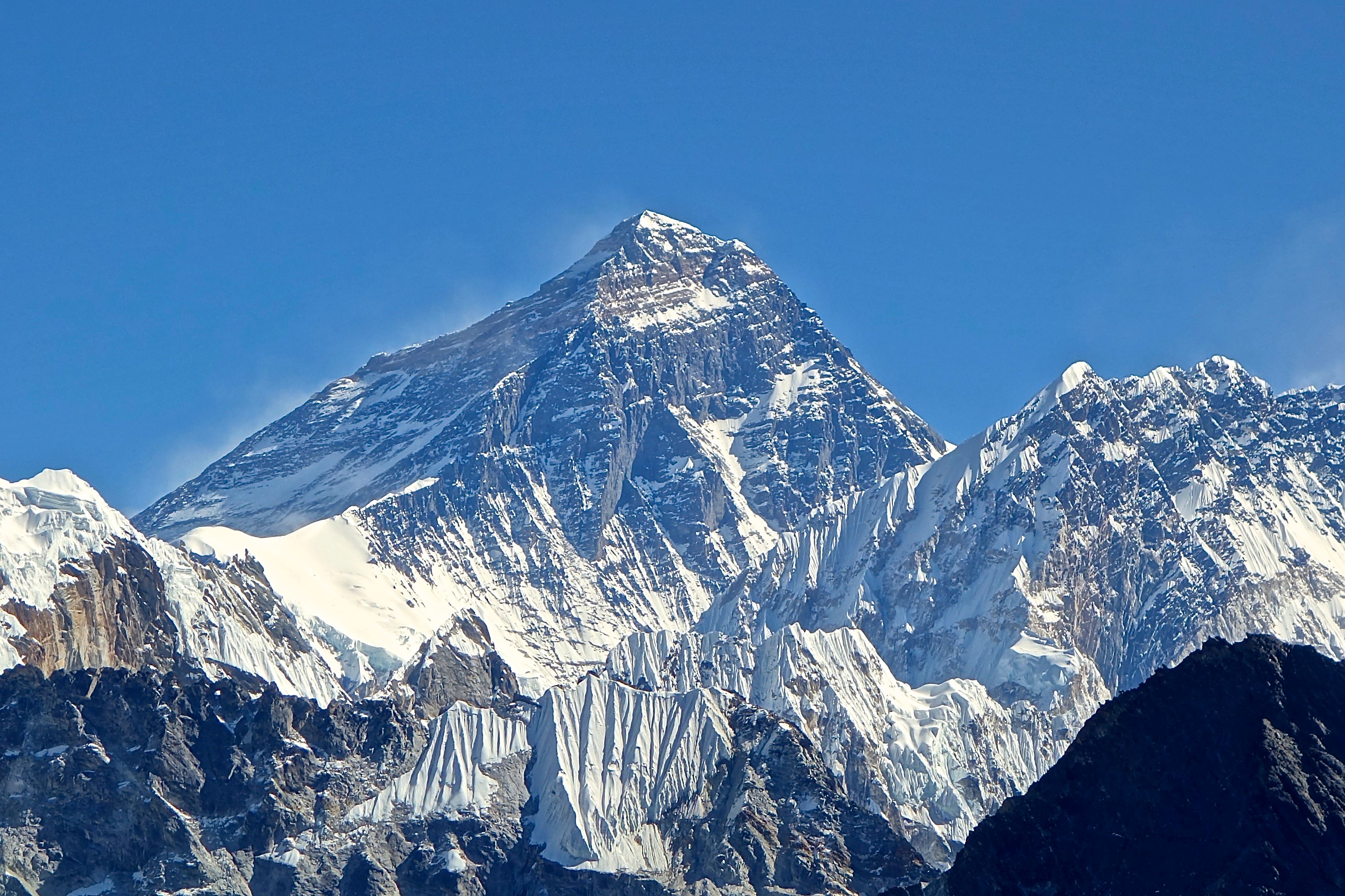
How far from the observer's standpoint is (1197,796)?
176 metres

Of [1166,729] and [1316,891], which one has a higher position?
[1166,729]

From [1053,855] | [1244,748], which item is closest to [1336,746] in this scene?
[1244,748]

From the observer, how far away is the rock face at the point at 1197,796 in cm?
17112

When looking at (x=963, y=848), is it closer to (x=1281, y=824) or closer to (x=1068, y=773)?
(x=1068, y=773)

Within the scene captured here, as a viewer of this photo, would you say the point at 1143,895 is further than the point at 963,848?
A: No

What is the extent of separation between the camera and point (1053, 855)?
17850 cm

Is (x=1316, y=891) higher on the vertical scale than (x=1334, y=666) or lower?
lower

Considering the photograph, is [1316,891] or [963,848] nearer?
[1316,891]

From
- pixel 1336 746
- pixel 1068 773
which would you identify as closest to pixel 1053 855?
pixel 1068 773

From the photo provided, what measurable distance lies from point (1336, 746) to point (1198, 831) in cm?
911

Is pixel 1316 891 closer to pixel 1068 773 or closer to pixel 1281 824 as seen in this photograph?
pixel 1281 824

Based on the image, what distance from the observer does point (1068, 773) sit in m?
182

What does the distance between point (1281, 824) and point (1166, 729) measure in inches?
415

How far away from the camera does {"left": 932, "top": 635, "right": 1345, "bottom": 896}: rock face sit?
561 feet
